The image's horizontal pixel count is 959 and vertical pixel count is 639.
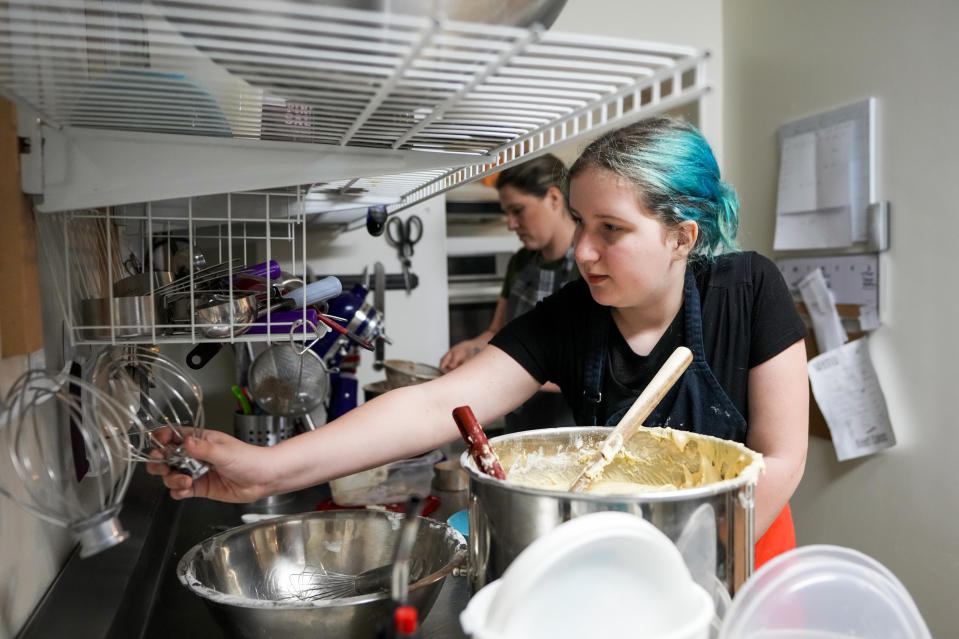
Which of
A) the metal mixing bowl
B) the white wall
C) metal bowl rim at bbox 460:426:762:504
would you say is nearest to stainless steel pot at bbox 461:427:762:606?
metal bowl rim at bbox 460:426:762:504

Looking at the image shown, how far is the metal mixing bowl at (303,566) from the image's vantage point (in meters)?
0.64

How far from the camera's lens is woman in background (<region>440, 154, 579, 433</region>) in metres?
2.24

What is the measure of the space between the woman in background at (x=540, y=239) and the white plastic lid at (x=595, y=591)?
1703 mm

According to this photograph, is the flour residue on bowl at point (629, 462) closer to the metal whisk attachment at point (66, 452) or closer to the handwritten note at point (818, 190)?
the metal whisk attachment at point (66, 452)

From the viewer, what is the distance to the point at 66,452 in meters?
0.86

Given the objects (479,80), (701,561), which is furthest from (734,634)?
(479,80)

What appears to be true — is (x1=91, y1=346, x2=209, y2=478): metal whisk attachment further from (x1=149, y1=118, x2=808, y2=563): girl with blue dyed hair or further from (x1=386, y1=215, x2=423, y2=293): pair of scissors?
(x1=386, y1=215, x2=423, y2=293): pair of scissors

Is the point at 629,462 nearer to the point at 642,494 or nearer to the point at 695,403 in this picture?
the point at 695,403

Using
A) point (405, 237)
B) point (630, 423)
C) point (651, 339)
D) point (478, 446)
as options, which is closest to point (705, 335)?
point (651, 339)

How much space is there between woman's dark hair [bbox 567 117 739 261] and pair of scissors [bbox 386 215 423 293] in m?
1.25

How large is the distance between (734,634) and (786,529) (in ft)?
2.09

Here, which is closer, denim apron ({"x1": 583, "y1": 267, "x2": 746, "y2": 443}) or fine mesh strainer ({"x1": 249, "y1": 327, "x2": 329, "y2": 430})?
denim apron ({"x1": 583, "y1": 267, "x2": 746, "y2": 443})

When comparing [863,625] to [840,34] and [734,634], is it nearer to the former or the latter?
[734,634]

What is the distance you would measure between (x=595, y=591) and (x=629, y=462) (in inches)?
17.1
